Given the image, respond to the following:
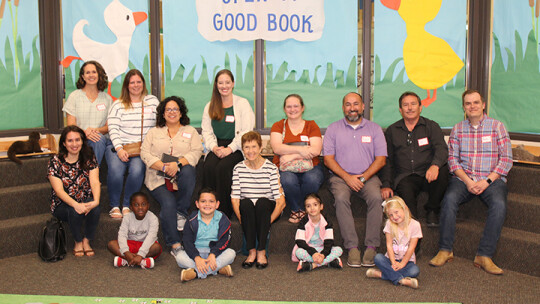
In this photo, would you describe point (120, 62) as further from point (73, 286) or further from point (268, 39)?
point (73, 286)

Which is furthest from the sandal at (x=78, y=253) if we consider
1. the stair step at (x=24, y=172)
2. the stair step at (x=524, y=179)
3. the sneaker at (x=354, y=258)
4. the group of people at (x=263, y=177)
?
the stair step at (x=524, y=179)

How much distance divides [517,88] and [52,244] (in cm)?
449

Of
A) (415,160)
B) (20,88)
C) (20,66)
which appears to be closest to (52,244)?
(20,88)

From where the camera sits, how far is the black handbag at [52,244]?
4047 millimetres

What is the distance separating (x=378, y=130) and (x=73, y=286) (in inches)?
107

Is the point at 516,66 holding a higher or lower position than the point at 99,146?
higher

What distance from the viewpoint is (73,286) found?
3.48 metres

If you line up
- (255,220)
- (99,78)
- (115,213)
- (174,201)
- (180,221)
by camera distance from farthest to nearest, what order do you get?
(99,78) < (115,213) < (180,221) < (174,201) < (255,220)

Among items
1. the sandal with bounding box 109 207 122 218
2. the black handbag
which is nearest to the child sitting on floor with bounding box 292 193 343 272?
the sandal with bounding box 109 207 122 218

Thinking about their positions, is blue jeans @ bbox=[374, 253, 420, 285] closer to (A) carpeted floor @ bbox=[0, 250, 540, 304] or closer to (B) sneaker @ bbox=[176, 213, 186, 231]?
(A) carpeted floor @ bbox=[0, 250, 540, 304]

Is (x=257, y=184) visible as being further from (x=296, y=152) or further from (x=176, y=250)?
(x=176, y=250)

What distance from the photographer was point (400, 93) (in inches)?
219

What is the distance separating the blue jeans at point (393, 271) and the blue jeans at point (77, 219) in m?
2.36

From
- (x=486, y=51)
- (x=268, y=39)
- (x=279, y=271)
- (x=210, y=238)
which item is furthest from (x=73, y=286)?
(x=486, y=51)
